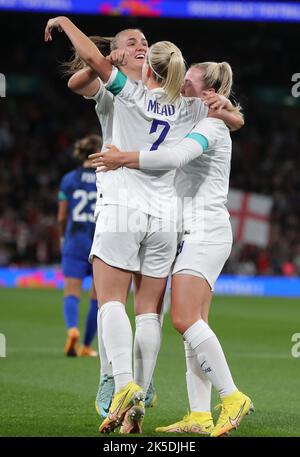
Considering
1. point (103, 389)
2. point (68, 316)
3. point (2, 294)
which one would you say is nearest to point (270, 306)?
point (2, 294)

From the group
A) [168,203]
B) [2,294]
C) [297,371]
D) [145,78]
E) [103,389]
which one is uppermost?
[145,78]

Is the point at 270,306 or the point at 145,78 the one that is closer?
the point at 145,78

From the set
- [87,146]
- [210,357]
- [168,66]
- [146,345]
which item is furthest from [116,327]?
[87,146]

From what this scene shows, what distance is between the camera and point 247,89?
1189 inches

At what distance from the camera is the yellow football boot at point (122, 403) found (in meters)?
5.14

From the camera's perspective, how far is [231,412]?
17.6 feet

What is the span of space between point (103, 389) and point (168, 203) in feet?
4.04

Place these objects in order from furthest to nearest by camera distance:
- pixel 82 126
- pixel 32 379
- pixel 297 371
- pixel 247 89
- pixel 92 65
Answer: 1. pixel 247 89
2. pixel 82 126
3. pixel 297 371
4. pixel 32 379
5. pixel 92 65

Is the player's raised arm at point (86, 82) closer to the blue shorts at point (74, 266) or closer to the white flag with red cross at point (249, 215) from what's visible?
the blue shorts at point (74, 266)

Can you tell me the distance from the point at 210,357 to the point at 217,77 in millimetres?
1680

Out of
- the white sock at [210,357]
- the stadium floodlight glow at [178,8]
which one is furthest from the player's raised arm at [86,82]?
the stadium floodlight glow at [178,8]

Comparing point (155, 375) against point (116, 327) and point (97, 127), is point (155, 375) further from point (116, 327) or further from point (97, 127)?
point (97, 127)
